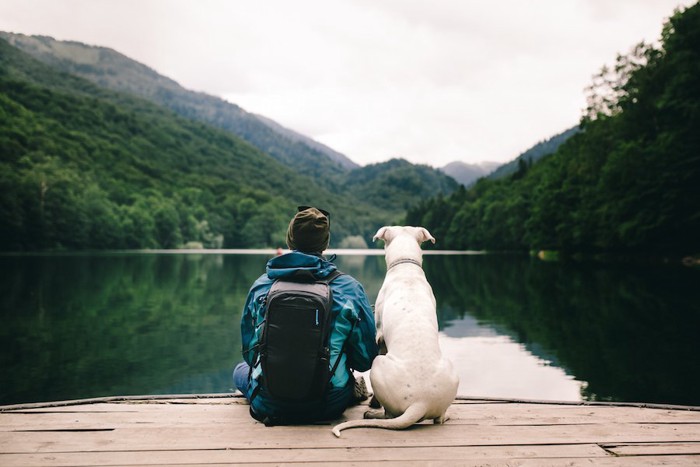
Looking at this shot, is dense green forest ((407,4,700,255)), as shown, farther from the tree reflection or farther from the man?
the man

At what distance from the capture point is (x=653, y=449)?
3.39 m

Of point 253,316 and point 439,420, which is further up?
point 253,316

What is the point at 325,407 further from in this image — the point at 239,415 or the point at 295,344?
the point at 239,415

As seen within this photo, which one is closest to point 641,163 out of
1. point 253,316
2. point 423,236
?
point 423,236

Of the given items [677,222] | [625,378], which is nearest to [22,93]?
[677,222]

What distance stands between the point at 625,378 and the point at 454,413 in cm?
664

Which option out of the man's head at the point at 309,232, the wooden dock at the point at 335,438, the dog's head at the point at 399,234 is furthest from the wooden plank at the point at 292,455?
the dog's head at the point at 399,234

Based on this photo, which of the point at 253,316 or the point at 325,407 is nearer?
the point at 325,407

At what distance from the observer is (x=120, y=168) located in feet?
403

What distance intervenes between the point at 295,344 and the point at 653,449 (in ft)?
8.14

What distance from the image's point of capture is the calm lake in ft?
29.8

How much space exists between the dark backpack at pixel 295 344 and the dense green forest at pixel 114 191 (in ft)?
236

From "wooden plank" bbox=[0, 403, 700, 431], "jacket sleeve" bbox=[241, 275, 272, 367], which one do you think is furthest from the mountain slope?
"jacket sleeve" bbox=[241, 275, 272, 367]

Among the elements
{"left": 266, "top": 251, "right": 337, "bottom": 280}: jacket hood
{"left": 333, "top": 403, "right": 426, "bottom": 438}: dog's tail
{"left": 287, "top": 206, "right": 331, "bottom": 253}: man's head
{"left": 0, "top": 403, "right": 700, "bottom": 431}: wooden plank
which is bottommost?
{"left": 0, "top": 403, "right": 700, "bottom": 431}: wooden plank
